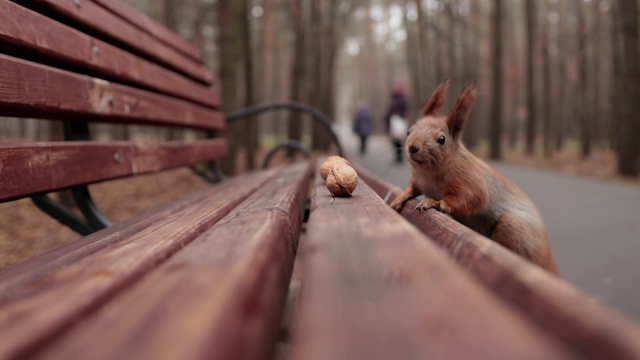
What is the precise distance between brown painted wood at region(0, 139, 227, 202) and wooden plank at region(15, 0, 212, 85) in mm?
510

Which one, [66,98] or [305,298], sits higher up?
[66,98]

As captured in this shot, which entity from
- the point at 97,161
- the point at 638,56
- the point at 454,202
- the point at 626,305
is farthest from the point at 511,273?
the point at 638,56

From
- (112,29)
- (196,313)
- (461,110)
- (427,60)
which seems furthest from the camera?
(427,60)

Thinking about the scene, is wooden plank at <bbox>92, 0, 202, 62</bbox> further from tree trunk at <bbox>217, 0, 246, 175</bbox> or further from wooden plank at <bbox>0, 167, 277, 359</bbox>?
tree trunk at <bbox>217, 0, 246, 175</bbox>

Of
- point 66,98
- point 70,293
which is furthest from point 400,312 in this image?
point 66,98

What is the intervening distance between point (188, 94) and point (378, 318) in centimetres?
279

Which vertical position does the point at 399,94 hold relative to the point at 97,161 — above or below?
above

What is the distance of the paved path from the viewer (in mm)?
2087

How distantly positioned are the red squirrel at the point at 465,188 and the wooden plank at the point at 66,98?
3.91 feet

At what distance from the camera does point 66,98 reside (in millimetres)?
1446

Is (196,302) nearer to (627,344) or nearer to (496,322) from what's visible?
(496,322)

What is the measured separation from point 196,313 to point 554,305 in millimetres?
406

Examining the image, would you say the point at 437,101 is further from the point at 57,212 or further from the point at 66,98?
the point at 57,212

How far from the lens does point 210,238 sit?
0.77 metres
